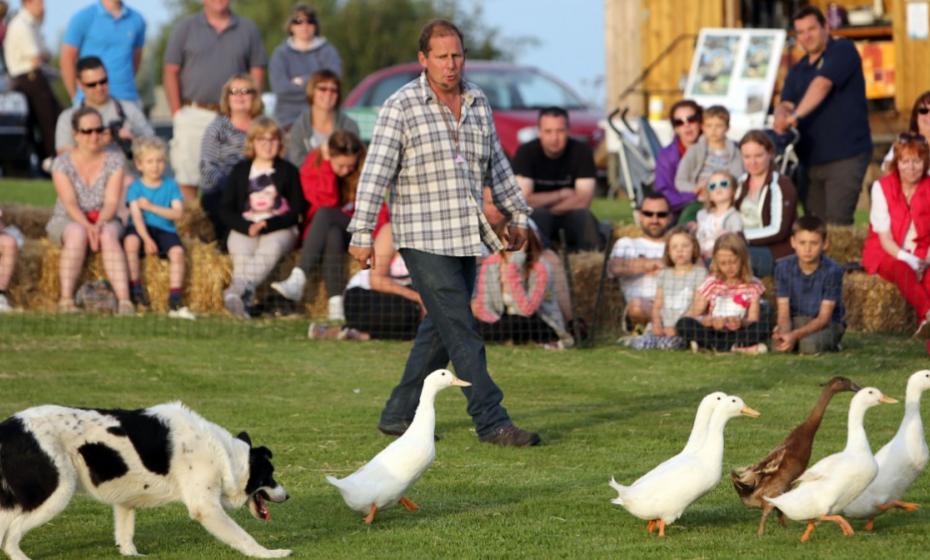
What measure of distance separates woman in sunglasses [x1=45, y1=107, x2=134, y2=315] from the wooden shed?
35.1 ft

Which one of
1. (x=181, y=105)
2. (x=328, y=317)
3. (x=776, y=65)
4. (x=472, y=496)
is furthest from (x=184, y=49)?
(x=472, y=496)

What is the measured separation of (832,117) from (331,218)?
4.60m

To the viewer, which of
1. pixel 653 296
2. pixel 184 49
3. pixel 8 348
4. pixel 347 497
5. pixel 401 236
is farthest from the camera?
pixel 184 49

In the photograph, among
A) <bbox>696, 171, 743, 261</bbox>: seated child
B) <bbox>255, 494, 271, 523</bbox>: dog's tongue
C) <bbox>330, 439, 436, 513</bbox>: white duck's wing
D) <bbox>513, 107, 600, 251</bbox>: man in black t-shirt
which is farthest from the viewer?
<bbox>513, 107, 600, 251</bbox>: man in black t-shirt

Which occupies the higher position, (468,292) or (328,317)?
(468,292)

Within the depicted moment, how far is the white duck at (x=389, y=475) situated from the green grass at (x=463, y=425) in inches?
4.6

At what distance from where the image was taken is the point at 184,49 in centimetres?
1673

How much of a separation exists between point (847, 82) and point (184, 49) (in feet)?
21.1

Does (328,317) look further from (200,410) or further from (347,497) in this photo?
(347,497)

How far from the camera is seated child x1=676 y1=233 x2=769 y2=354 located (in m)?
12.5

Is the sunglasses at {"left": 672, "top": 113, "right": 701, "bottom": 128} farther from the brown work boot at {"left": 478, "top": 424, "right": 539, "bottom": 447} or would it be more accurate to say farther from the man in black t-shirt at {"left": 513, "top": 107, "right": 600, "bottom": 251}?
the brown work boot at {"left": 478, "top": 424, "right": 539, "bottom": 447}

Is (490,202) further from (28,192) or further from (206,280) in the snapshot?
(28,192)

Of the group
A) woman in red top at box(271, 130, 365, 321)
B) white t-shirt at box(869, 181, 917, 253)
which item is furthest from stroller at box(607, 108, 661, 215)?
white t-shirt at box(869, 181, 917, 253)

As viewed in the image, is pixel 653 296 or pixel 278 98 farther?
pixel 278 98
